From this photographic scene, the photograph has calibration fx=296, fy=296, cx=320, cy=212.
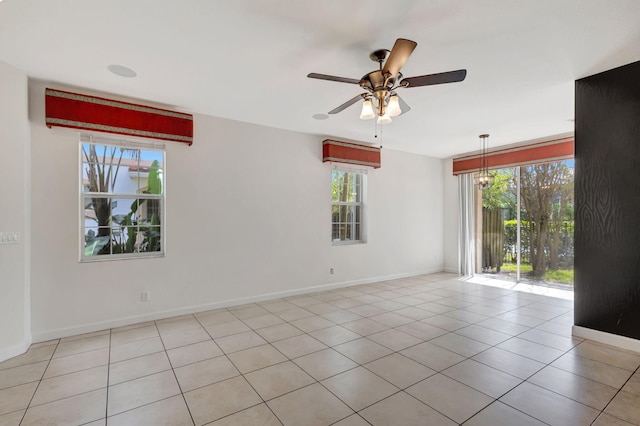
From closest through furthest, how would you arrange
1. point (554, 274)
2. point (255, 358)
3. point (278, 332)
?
point (255, 358)
point (278, 332)
point (554, 274)

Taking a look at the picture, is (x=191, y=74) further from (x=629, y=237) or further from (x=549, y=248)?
(x=549, y=248)

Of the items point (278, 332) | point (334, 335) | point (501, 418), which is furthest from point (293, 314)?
point (501, 418)

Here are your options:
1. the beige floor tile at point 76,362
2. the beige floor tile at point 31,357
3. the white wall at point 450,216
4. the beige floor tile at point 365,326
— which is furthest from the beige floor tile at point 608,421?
the white wall at point 450,216

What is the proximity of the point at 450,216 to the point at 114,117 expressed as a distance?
6672 millimetres

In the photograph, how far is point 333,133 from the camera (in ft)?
16.7

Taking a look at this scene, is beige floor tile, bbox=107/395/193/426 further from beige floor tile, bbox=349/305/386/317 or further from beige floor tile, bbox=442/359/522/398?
beige floor tile, bbox=349/305/386/317

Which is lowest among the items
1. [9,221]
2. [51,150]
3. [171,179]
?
[9,221]

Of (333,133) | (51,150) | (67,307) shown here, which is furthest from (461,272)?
(51,150)

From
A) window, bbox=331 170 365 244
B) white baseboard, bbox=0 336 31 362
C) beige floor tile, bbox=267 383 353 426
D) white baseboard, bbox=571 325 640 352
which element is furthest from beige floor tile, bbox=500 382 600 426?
white baseboard, bbox=0 336 31 362

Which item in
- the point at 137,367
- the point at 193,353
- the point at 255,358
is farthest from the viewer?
the point at 193,353

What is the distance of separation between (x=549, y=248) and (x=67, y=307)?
7.46 m

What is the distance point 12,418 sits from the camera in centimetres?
194

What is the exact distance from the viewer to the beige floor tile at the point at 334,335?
3125 mm

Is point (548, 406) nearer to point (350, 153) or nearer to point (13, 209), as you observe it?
point (350, 153)
